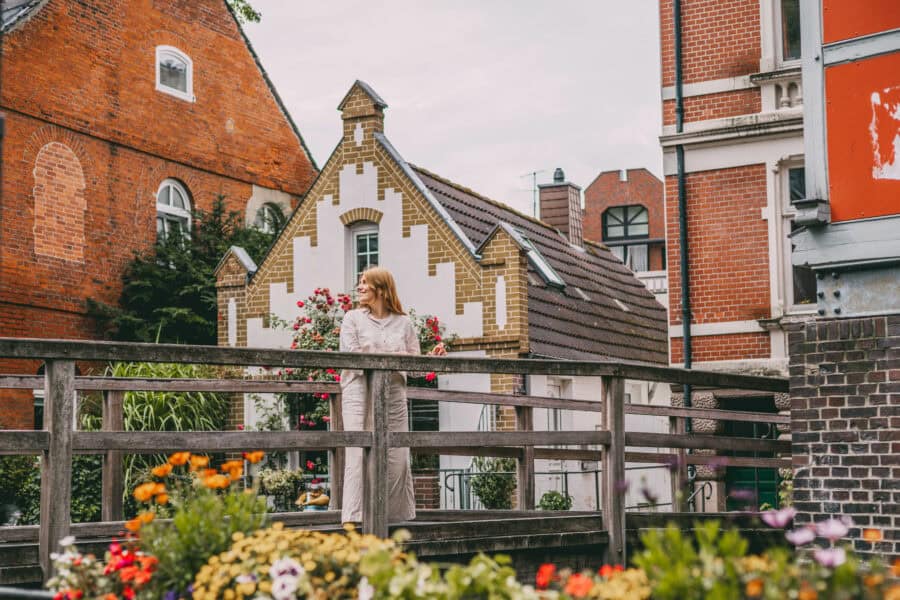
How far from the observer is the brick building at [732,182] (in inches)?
645

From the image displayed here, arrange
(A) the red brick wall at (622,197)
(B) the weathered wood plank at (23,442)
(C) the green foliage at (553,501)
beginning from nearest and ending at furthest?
(B) the weathered wood plank at (23,442)
(C) the green foliage at (553,501)
(A) the red brick wall at (622,197)

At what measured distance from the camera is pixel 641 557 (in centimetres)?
454

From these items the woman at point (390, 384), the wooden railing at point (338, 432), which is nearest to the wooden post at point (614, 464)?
the wooden railing at point (338, 432)

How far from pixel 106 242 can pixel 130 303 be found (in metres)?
1.12

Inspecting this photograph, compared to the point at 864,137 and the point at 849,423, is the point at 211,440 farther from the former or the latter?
the point at 864,137

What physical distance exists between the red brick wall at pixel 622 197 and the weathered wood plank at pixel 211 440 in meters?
50.0

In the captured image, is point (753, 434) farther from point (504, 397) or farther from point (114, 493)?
point (114, 493)

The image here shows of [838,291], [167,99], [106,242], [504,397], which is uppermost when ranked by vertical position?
[167,99]

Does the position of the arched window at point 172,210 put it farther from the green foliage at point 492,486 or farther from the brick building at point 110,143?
the green foliage at point 492,486

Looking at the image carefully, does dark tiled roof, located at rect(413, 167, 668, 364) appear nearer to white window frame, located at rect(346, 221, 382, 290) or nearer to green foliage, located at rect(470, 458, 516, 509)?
A: white window frame, located at rect(346, 221, 382, 290)

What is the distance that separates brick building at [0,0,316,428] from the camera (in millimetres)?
20969

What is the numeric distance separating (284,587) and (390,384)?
3.24 meters

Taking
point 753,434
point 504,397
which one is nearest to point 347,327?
point 504,397

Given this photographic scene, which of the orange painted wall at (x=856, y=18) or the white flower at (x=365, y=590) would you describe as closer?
the white flower at (x=365, y=590)
